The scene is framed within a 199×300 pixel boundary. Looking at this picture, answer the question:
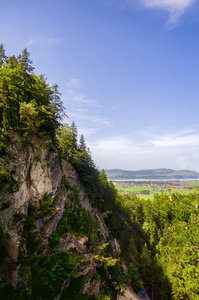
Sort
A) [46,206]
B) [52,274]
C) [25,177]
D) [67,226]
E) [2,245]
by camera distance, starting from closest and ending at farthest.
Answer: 1. [2,245]
2. [52,274]
3. [25,177]
4. [46,206]
5. [67,226]

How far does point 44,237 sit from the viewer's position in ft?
53.0

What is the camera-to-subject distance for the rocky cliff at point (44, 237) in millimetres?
12422

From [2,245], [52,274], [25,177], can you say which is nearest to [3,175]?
[25,177]

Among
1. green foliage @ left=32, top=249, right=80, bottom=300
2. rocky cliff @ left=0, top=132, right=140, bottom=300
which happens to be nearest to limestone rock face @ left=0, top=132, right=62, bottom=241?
rocky cliff @ left=0, top=132, right=140, bottom=300

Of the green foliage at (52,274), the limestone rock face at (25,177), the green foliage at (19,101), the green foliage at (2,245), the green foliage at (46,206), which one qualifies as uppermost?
the green foliage at (19,101)

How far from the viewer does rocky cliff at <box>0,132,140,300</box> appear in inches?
489

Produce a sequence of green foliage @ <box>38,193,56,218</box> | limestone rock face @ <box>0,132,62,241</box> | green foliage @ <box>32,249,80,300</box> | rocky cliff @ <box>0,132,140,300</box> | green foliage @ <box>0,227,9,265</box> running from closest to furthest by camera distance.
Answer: green foliage @ <box>0,227,9,265</box> → rocky cliff @ <box>0,132,140,300</box> → limestone rock face @ <box>0,132,62,241</box> → green foliage @ <box>32,249,80,300</box> → green foliage @ <box>38,193,56,218</box>

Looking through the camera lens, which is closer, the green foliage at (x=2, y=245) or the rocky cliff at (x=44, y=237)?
the green foliage at (x=2, y=245)

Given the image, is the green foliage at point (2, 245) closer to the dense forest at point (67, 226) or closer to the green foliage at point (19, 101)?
the dense forest at point (67, 226)

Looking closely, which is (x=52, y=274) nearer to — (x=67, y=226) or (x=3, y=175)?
(x=67, y=226)

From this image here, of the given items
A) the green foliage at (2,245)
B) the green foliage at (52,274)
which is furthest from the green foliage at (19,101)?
the green foliage at (52,274)

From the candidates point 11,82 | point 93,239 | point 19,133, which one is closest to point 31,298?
point 93,239

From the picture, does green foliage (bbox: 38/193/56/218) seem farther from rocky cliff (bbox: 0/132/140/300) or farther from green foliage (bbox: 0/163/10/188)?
green foliage (bbox: 0/163/10/188)

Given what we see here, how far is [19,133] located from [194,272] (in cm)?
3783
